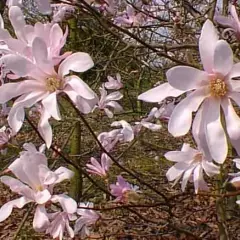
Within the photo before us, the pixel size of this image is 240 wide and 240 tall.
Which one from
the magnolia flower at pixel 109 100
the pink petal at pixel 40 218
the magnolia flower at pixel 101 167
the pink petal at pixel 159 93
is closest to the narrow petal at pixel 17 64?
the pink petal at pixel 159 93

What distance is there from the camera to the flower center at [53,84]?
939 millimetres

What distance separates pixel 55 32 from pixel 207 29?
27cm

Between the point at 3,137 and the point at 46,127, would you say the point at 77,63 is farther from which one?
the point at 3,137

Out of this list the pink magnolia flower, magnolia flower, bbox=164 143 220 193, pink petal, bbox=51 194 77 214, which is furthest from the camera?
the pink magnolia flower

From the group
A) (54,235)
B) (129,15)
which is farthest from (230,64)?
(129,15)

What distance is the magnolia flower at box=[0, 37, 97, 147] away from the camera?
2.94 feet

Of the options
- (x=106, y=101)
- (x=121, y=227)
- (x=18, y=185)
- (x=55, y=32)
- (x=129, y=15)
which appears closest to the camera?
(x=55, y=32)

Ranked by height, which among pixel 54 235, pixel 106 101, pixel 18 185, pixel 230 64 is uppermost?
pixel 230 64

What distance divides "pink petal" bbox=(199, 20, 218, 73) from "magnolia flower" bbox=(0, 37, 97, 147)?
18 centimetres

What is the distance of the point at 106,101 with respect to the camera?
94.6 inches

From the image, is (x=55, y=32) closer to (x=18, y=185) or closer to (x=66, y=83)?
(x=66, y=83)

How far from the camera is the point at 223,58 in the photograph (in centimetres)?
81

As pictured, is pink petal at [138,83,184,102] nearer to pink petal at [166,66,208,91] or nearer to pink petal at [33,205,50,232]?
pink petal at [166,66,208,91]

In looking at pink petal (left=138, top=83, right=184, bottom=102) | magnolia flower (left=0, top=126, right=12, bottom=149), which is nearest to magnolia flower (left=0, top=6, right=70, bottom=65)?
pink petal (left=138, top=83, right=184, bottom=102)
